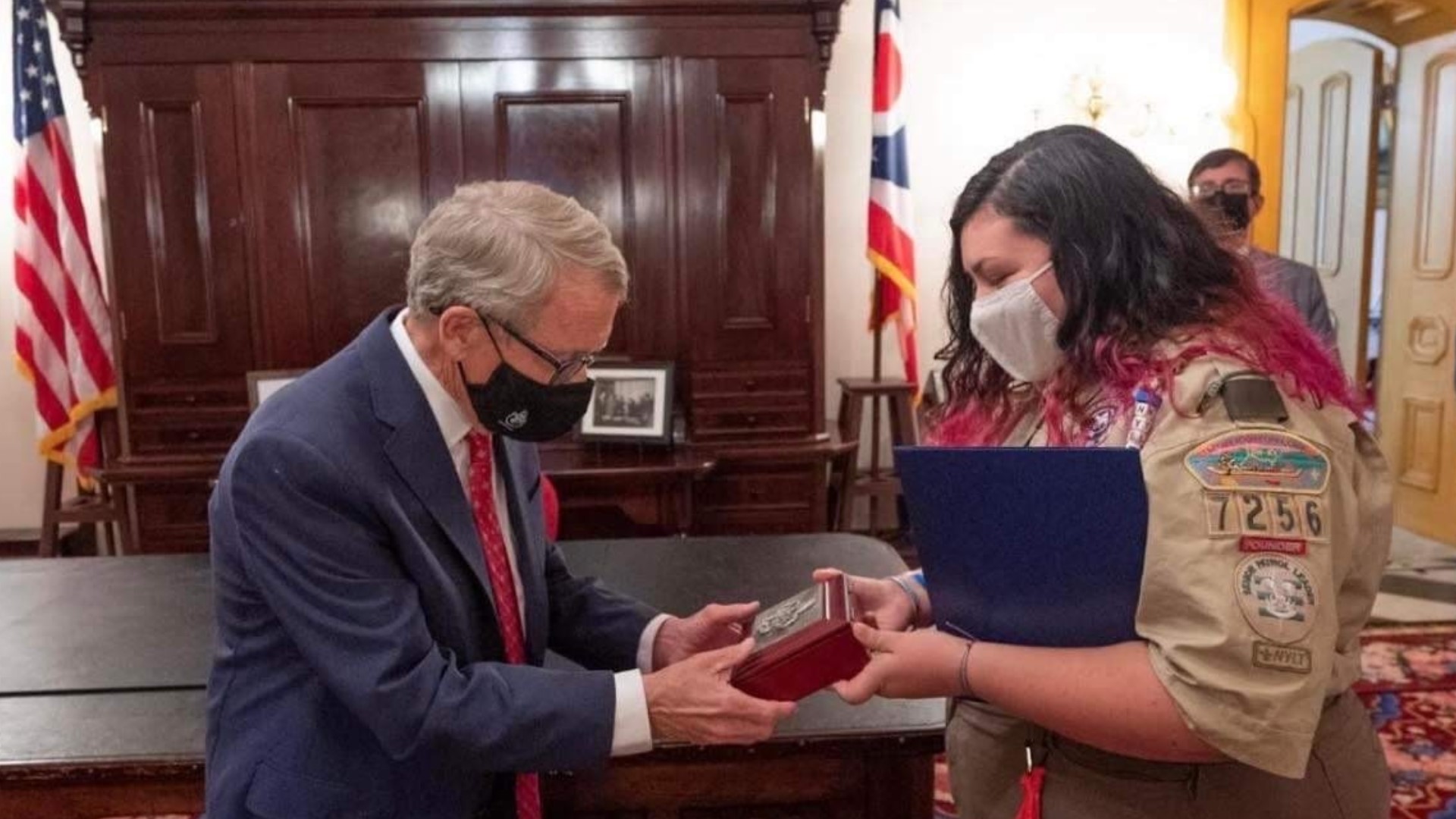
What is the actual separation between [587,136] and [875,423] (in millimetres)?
1705

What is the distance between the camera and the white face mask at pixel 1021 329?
1264 millimetres

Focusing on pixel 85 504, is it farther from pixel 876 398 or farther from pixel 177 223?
pixel 876 398

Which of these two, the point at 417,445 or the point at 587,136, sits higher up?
the point at 587,136

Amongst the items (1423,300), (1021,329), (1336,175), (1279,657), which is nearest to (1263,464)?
(1279,657)

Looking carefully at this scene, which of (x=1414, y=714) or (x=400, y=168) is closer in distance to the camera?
(x=1414, y=714)

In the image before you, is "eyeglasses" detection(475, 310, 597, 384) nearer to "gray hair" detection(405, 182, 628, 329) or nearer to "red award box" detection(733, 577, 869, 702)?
"gray hair" detection(405, 182, 628, 329)

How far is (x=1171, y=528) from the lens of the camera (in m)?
1.05

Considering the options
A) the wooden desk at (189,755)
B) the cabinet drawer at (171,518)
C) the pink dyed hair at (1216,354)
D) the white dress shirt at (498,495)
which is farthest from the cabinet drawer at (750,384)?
the pink dyed hair at (1216,354)

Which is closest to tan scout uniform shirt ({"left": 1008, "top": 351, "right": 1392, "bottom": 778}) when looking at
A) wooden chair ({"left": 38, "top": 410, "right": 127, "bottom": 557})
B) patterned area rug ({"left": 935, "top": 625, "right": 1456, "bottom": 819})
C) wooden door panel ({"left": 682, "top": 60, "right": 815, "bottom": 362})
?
patterned area rug ({"left": 935, "top": 625, "right": 1456, "bottom": 819})

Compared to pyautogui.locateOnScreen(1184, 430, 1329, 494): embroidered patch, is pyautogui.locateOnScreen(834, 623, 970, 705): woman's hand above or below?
below

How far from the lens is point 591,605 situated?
1719mm

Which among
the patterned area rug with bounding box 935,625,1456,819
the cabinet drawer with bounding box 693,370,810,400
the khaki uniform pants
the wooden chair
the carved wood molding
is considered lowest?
the patterned area rug with bounding box 935,625,1456,819

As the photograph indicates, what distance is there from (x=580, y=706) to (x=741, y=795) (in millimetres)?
462

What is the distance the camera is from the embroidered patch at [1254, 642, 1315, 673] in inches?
39.7
